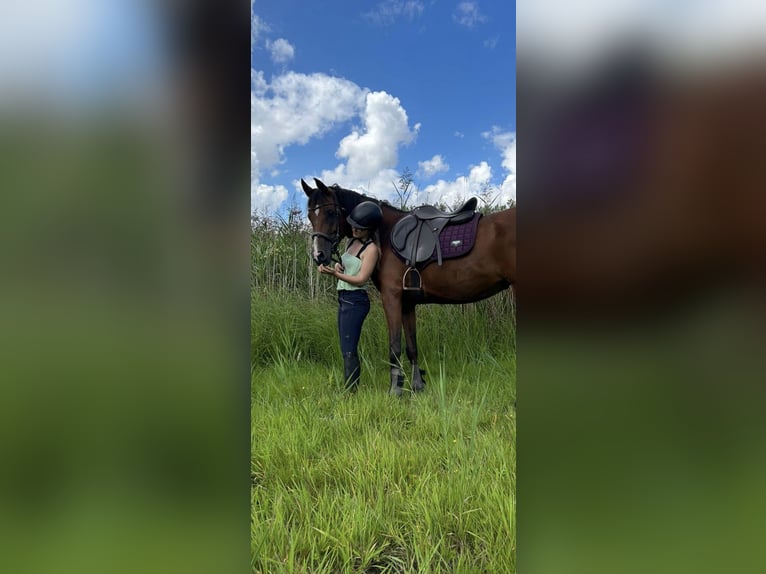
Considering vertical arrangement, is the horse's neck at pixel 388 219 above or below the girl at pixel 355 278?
above

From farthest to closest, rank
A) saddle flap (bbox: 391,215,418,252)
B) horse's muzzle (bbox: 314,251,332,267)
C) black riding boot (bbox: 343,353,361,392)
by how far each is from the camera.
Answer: saddle flap (bbox: 391,215,418,252) → horse's muzzle (bbox: 314,251,332,267) → black riding boot (bbox: 343,353,361,392)

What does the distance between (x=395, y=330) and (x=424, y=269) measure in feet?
1.42

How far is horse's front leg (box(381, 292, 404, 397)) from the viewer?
2.23m

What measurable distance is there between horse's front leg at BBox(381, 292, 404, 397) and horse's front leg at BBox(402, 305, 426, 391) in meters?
0.11

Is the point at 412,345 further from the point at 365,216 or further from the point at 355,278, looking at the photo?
the point at 365,216

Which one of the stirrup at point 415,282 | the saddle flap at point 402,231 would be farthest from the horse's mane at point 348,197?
the stirrup at point 415,282

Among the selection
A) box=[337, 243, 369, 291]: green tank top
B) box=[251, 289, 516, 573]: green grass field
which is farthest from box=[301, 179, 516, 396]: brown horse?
box=[251, 289, 516, 573]: green grass field

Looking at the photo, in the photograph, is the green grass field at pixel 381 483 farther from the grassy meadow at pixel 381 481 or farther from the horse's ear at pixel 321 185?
the horse's ear at pixel 321 185

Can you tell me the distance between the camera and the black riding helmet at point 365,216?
A: 234 cm

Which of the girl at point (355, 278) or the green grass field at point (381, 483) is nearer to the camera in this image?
the green grass field at point (381, 483)
